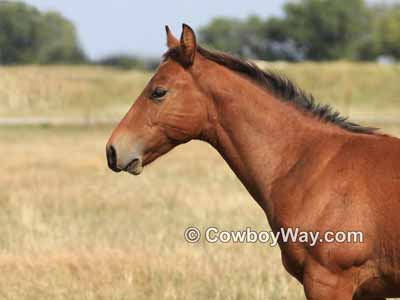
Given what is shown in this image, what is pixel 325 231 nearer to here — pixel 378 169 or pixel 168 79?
pixel 378 169

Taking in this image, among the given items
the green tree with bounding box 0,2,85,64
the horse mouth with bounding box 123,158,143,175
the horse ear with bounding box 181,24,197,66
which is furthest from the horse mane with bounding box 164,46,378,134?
the green tree with bounding box 0,2,85,64

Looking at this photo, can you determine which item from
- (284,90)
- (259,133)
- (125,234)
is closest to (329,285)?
(259,133)

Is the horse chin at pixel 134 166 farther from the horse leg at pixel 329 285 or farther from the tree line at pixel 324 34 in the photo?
the tree line at pixel 324 34

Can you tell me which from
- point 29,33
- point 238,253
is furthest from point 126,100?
point 238,253

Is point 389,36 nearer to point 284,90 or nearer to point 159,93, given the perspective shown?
point 284,90

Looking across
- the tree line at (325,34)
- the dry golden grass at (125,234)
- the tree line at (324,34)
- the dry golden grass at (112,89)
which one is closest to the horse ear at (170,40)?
the dry golden grass at (125,234)

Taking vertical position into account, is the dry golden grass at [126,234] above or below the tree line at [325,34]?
above

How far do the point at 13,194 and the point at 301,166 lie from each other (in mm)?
8782

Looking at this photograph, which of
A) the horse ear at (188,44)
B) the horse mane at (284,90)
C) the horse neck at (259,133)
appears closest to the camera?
the horse ear at (188,44)

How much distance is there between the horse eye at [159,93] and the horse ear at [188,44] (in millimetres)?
252

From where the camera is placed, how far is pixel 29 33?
111 ft

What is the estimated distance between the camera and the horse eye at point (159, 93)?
5.46 m

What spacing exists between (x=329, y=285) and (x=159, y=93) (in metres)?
1.70

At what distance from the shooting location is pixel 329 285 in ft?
16.6
